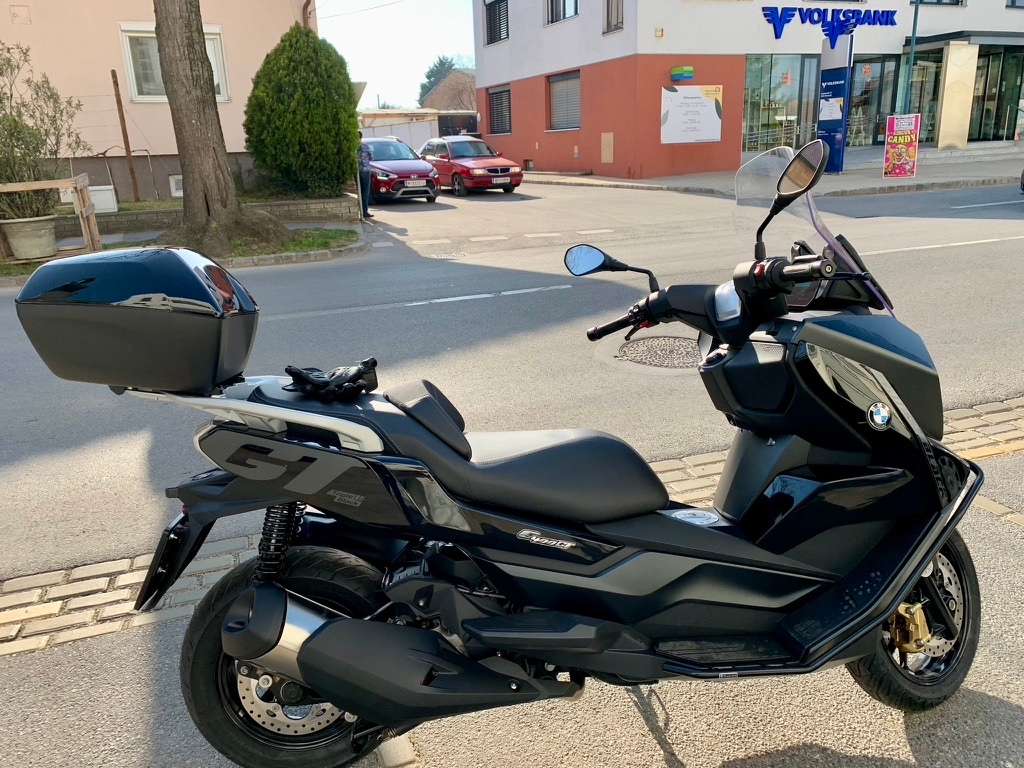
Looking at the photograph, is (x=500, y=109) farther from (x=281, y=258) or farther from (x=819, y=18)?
(x=281, y=258)

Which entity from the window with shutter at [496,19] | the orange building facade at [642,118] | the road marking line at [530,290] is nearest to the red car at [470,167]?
the orange building facade at [642,118]

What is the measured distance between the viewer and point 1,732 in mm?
2498

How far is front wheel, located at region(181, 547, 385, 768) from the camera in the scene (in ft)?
6.88

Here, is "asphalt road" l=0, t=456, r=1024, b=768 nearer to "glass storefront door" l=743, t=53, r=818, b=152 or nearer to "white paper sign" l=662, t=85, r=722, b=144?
"white paper sign" l=662, t=85, r=722, b=144

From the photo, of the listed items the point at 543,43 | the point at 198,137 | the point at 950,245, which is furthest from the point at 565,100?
the point at 950,245

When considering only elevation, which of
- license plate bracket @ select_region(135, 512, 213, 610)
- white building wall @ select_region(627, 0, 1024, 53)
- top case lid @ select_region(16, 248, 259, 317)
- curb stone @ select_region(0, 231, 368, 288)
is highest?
white building wall @ select_region(627, 0, 1024, 53)

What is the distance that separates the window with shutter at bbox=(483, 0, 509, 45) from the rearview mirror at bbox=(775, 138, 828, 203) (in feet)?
109

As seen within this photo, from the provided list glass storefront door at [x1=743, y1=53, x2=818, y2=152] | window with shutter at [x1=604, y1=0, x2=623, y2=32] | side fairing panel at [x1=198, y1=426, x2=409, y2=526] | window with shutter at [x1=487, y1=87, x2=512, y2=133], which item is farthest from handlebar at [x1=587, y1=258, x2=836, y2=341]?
window with shutter at [x1=487, y1=87, x2=512, y2=133]

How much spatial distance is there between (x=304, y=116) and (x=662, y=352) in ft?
37.0

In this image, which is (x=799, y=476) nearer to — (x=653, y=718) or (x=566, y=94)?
(x=653, y=718)

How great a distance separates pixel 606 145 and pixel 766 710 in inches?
1002

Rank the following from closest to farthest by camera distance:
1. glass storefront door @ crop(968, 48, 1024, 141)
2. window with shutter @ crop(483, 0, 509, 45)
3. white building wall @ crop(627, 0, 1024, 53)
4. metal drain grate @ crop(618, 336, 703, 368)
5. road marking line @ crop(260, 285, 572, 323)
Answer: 1. metal drain grate @ crop(618, 336, 703, 368)
2. road marking line @ crop(260, 285, 572, 323)
3. white building wall @ crop(627, 0, 1024, 53)
4. glass storefront door @ crop(968, 48, 1024, 141)
5. window with shutter @ crop(483, 0, 509, 45)

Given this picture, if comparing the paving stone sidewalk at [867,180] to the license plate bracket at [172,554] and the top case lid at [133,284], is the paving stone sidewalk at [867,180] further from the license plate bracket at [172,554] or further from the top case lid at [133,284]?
the license plate bracket at [172,554]

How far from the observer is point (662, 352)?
20.9 feet
